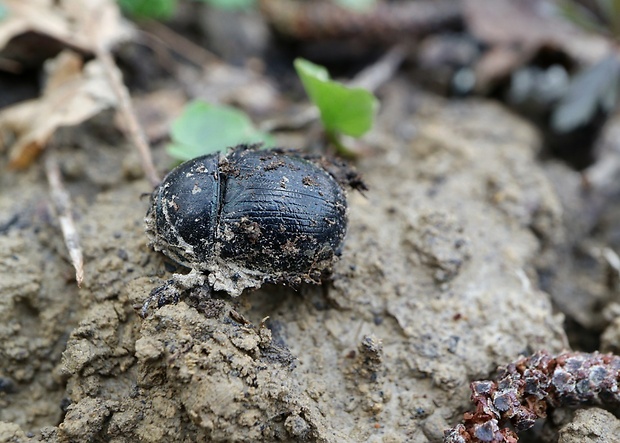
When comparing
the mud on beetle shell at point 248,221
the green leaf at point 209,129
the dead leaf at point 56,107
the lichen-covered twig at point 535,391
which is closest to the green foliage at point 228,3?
the dead leaf at point 56,107

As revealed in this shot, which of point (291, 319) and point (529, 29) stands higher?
point (529, 29)

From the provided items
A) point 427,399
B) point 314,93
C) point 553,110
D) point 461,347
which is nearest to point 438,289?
point 461,347

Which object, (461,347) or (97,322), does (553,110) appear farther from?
(97,322)

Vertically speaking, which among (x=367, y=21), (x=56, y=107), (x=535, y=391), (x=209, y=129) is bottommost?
(x=56, y=107)

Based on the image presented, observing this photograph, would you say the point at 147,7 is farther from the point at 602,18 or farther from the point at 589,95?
the point at 602,18

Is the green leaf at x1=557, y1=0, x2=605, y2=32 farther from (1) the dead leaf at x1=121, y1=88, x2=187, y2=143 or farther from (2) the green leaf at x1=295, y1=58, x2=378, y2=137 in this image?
(1) the dead leaf at x1=121, y1=88, x2=187, y2=143

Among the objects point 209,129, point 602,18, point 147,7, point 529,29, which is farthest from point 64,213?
point 602,18

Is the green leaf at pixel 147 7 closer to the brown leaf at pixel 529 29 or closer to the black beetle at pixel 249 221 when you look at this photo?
the black beetle at pixel 249 221
